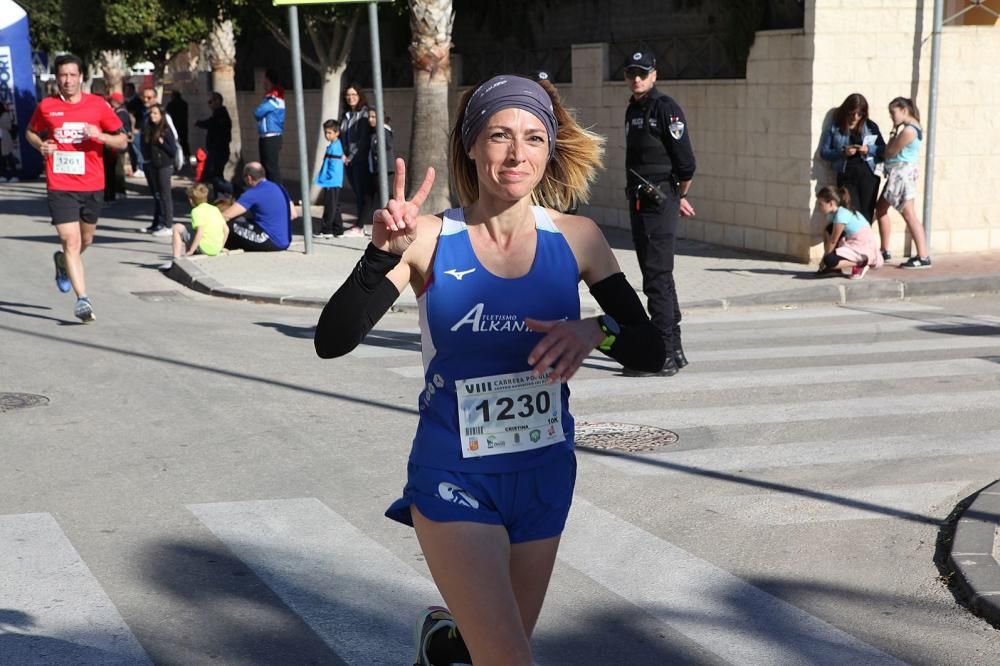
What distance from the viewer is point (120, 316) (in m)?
12.2

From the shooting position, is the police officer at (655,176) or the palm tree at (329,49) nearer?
the police officer at (655,176)

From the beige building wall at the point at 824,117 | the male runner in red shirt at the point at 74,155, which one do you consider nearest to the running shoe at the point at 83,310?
the male runner in red shirt at the point at 74,155

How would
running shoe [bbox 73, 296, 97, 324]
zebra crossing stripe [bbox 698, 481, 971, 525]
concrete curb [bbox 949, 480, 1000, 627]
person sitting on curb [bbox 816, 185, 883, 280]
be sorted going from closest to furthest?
concrete curb [bbox 949, 480, 1000, 627]
zebra crossing stripe [bbox 698, 481, 971, 525]
running shoe [bbox 73, 296, 97, 324]
person sitting on curb [bbox 816, 185, 883, 280]

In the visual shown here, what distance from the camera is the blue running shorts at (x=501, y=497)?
131 inches

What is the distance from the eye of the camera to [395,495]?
649 centimetres

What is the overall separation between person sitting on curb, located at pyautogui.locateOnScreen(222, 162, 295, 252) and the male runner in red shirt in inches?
189

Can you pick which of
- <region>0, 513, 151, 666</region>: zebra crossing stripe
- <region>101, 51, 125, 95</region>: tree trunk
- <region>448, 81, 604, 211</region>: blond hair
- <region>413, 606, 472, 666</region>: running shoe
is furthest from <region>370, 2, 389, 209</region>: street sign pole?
<region>101, 51, 125, 95</region>: tree trunk

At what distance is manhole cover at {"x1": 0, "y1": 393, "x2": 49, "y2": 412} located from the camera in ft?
27.5

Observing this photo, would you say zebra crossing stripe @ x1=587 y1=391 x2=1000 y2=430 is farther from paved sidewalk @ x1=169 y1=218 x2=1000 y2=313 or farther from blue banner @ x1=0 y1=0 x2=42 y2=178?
blue banner @ x1=0 y1=0 x2=42 y2=178

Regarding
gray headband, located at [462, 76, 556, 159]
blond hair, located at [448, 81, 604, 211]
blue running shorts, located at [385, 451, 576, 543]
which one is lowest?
blue running shorts, located at [385, 451, 576, 543]

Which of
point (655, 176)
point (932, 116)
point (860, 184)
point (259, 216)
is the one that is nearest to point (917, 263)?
point (860, 184)

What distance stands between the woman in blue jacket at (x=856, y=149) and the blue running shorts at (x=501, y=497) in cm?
1186

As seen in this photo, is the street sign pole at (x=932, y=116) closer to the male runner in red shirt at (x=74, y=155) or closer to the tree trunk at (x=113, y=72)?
the male runner in red shirt at (x=74, y=155)

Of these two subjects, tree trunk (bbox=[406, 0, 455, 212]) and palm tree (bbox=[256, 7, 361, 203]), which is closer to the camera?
tree trunk (bbox=[406, 0, 455, 212])
